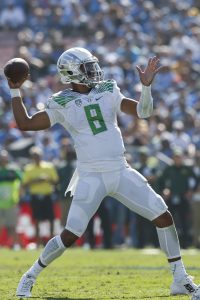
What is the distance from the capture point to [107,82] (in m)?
7.75

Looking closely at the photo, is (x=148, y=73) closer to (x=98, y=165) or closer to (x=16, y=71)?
(x=98, y=165)

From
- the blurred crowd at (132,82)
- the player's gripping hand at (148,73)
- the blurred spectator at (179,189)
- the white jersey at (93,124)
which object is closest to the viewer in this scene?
the player's gripping hand at (148,73)

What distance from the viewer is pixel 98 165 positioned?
24.8 feet

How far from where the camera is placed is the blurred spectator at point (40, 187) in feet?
51.0

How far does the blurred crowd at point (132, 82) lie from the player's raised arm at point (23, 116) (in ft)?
24.5

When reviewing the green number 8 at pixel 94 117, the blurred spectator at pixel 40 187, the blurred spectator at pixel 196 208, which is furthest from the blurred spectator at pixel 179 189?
the green number 8 at pixel 94 117

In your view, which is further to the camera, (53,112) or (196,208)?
(196,208)

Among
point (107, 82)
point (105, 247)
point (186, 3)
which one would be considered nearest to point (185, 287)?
point (107, 82)

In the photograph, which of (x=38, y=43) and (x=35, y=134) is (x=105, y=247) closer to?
(x=35, y=134)

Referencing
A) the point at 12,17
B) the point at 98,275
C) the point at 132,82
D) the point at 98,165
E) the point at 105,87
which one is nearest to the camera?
the point at 98,165

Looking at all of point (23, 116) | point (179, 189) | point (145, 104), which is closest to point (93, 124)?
point (145, 104)

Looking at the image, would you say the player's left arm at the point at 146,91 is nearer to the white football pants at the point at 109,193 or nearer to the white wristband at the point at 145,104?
the white wristband at the point at 145,104

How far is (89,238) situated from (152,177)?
1.42 m

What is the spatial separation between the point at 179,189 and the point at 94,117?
780 cm
